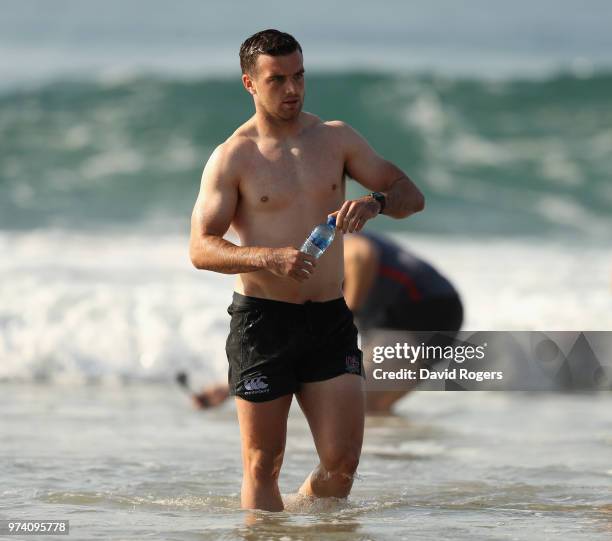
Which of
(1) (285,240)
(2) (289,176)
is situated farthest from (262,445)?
(2) (289,176)

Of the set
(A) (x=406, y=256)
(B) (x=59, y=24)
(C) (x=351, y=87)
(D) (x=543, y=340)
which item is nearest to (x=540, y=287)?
(D) (x=543, y=340)

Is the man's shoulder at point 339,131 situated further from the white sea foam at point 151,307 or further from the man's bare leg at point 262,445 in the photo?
the white sea foam at point 151,307

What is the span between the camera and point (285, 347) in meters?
4.40

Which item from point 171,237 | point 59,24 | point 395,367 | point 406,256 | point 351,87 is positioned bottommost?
point 395,367

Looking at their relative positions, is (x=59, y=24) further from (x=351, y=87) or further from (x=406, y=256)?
(x=406, y=256)

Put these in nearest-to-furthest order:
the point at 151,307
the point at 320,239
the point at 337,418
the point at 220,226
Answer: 1. the point at 320,239
2. the point at 220,226
3. the point at 337,418
4. the point at 151,307

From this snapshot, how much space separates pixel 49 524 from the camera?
452 cm

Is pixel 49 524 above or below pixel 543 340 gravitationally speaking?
below

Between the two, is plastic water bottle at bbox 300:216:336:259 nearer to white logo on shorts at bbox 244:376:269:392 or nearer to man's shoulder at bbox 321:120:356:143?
man's shoulder at bbox 321:120:356:143

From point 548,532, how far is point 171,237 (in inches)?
440

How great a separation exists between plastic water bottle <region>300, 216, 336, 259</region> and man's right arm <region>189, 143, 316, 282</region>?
6.2 inches

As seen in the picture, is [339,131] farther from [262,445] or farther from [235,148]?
[262,445]

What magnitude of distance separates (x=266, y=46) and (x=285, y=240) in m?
0.71

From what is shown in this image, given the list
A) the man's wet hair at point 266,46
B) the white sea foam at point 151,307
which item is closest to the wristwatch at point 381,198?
the man's wet hair at point 266,46
